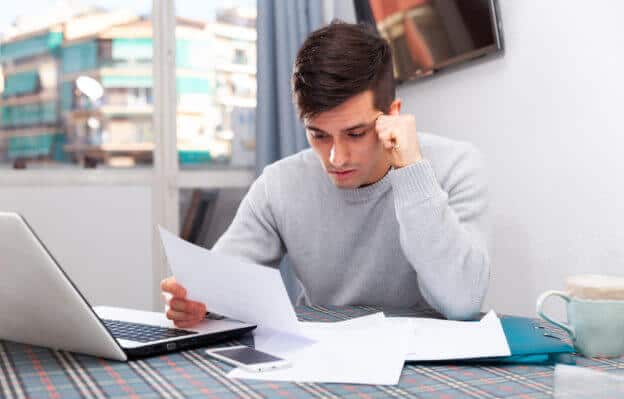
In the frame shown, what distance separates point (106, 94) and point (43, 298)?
2.18 m

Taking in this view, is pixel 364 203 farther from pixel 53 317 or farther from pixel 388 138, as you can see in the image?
pixel 53 317

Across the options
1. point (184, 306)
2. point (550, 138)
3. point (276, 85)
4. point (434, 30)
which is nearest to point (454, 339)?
point (184, 306)

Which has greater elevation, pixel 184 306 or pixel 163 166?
pixel 163 166

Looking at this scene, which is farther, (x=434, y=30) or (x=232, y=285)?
(x=434, y=30)

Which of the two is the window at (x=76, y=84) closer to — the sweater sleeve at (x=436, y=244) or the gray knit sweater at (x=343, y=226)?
the gray knit sweater at (x=343, y=226)

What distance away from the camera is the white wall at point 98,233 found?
2.72m

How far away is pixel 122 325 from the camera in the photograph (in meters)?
1.04

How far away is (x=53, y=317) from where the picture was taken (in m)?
0.86

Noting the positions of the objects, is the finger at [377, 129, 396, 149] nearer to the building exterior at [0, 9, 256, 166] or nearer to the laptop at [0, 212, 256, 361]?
the laptop at [0, 212, 256, 361]

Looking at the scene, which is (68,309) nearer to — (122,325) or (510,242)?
(122,325)

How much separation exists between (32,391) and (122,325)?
31cm

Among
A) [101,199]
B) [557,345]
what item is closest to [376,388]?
[557,345]

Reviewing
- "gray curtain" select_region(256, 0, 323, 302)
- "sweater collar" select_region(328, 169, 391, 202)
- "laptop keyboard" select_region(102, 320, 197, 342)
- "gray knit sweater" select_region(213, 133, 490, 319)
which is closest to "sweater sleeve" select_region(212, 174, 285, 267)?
"gray knit sweater" select_region(213, 133, 490, 319)

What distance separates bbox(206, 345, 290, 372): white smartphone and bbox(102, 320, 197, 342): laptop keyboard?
78mm
